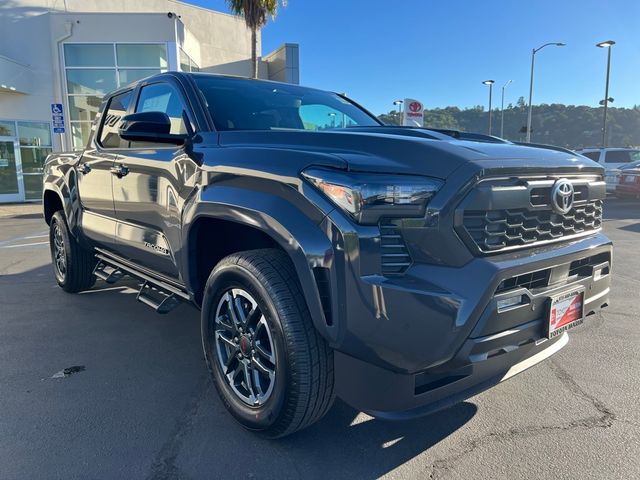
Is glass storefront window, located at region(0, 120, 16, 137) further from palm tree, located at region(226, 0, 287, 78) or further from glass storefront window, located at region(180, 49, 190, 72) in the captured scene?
palm tree, located at region(226, 0, 287, 78)

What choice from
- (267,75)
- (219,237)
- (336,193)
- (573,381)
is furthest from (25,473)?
(267,75)

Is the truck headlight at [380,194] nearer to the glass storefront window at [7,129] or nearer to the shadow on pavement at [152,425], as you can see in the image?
the shadow on pavement at [152,425]

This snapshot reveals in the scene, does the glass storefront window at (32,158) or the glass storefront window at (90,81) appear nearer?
the glass storefront window at (90,81)

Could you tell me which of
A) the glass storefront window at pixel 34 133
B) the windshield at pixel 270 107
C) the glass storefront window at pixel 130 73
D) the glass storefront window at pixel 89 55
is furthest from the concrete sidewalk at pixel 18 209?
the windshield at pixel 270 107

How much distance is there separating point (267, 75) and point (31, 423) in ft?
84.0

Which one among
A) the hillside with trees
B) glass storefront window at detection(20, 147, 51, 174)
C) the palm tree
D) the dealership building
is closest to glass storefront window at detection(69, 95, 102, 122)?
the dealership building

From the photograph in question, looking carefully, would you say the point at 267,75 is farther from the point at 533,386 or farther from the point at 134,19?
the point at 533,386

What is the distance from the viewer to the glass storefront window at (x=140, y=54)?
667 inches

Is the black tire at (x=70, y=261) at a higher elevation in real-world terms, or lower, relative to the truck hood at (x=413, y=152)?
lower

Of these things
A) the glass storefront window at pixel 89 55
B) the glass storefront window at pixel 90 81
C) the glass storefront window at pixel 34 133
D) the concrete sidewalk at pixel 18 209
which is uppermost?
the glass storefront window at pixel 89 55

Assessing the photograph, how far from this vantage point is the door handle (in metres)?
3.54

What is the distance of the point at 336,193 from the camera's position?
201 cm

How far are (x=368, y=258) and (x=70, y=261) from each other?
4100 millimetres

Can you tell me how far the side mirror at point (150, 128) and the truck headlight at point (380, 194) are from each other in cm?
132
